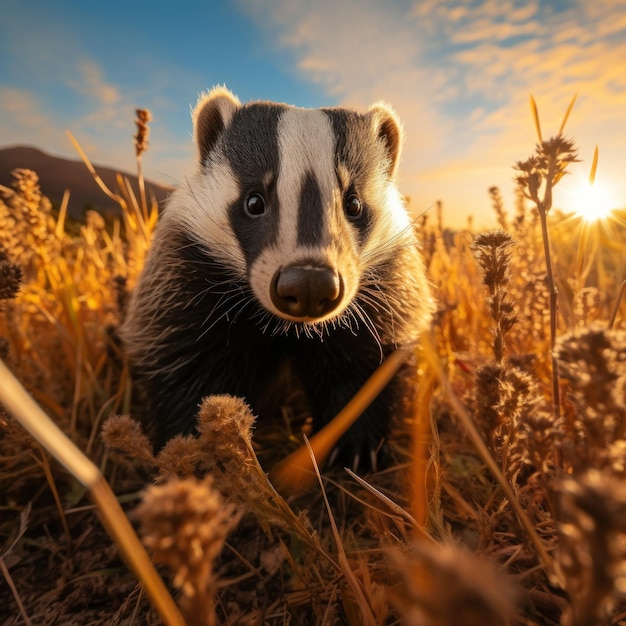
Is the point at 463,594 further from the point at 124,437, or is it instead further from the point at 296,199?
the point at 296,199

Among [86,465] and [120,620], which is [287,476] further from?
[86,465]

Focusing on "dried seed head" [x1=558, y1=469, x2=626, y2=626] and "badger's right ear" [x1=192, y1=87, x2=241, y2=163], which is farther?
"badger's right ear" [x1=192, y1=87, x2=241, y2=163]

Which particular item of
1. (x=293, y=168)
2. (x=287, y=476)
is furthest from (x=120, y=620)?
(x=293, y=168)

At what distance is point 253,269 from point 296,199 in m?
0.34

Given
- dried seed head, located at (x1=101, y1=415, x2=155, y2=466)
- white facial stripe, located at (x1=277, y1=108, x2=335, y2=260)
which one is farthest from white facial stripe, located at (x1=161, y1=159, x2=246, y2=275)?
dried seed head, located at (x1=101, y1=415, x2=155, y2=466)

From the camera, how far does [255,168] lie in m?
2.13

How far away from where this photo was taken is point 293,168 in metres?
2.05

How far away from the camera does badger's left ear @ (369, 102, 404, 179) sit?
105 inches

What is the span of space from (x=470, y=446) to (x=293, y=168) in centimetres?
137

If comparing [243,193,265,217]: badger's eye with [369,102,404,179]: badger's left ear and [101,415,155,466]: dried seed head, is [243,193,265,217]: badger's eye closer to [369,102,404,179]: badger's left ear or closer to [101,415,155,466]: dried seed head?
[369,102,404,179]: badger's left ear

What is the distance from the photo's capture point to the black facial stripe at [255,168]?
1.99 meters

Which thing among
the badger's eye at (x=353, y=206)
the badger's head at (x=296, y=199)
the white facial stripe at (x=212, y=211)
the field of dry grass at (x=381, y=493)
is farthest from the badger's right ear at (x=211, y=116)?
the badger's eye at (x=353, y=206)

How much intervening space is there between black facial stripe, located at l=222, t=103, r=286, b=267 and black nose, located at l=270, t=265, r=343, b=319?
0.86ft

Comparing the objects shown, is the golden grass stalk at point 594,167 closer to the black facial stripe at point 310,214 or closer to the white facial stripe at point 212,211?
the black facial stripe at point 310,214
